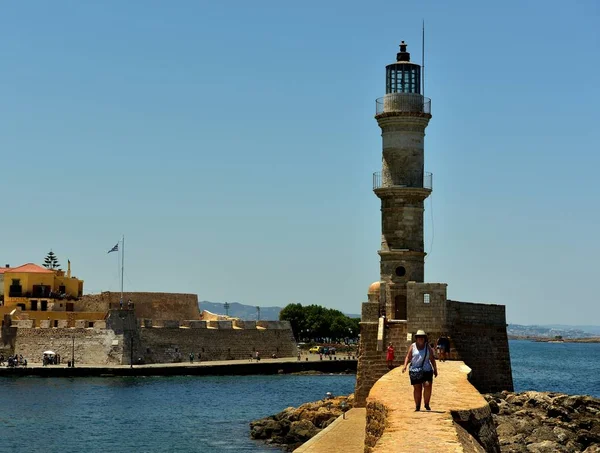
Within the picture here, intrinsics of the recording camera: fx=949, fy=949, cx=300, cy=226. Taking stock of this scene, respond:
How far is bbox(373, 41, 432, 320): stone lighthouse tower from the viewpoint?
1022 inches

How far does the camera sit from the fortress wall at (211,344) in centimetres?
5106

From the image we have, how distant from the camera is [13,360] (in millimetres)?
47938

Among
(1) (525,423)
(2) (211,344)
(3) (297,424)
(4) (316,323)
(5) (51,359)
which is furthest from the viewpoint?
(4) (316,323)

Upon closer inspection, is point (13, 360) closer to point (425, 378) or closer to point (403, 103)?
point (403, 103)

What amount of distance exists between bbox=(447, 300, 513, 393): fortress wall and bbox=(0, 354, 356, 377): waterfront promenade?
1036 inches

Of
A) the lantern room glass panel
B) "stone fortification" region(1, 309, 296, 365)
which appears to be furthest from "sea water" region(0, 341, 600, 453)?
the lantern room glass panel

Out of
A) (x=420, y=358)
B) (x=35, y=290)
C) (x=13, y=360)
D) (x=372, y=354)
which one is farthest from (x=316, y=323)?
(x=420, y=358)

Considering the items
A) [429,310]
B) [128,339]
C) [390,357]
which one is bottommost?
[128,339]

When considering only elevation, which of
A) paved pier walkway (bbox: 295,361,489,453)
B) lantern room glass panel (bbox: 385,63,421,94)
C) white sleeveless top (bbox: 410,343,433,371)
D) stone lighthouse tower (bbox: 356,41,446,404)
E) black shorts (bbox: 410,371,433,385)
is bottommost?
Result: paved pier walkway (bbox: 295,361,489,453)

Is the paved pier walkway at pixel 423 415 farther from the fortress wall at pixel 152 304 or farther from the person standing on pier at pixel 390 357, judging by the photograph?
the fortress wall at pixel 152 304

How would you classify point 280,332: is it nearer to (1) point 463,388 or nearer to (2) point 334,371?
(2) point 334,371

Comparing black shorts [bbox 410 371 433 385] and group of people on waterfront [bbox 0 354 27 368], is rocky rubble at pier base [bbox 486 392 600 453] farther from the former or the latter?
group of people on waterfront [bbox 0 354 27 368]

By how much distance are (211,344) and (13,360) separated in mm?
11379

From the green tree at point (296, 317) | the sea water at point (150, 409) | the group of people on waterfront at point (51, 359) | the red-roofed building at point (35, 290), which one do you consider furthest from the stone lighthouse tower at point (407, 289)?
the green tree at point (296, 317)
